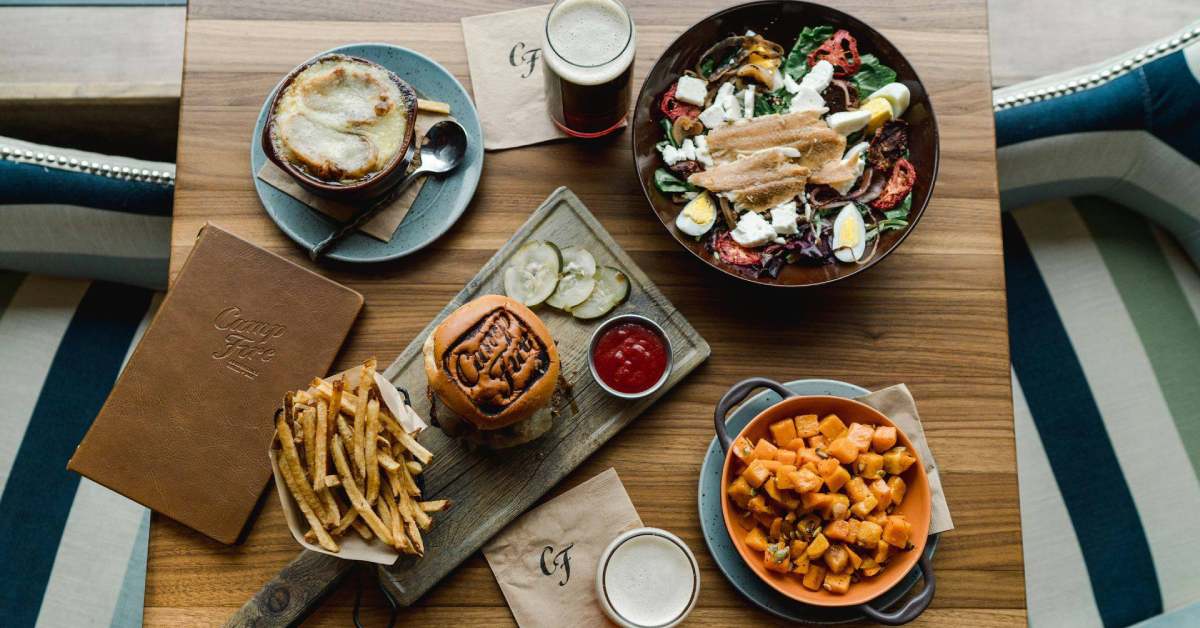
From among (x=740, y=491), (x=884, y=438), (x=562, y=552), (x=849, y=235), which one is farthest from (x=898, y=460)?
(x=562, y=552)

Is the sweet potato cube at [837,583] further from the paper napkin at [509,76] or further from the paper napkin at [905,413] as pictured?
the paper napkin at [509,76]

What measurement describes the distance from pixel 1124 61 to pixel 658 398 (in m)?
1.64

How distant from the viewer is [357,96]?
2.13m

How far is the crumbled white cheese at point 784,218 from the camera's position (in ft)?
7.02

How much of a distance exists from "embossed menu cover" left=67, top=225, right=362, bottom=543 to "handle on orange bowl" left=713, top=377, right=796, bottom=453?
964 millimetres

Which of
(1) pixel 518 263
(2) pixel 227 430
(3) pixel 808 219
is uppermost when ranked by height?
(3) pixel 808 219

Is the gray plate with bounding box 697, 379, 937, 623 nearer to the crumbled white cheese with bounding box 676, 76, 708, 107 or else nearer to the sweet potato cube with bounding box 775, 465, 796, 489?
the sweet potato cube with bounding box 775, 465, 796, 489

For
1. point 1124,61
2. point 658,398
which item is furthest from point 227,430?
point 1124,61

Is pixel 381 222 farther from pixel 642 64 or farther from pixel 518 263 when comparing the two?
pixel 642 64

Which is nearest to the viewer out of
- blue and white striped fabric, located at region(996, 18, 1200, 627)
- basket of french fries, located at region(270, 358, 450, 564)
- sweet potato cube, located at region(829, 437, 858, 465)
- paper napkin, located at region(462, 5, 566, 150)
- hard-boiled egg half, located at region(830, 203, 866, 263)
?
basket of french fries, located at region(270, 358, 450, 564)

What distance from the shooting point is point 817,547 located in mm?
2035

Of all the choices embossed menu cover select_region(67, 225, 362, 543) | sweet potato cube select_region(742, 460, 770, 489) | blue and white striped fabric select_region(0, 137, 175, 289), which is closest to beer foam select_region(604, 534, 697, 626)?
sweet potato cube select_region(742, 460, 770, 489)

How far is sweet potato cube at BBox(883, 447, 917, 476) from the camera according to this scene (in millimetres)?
2062

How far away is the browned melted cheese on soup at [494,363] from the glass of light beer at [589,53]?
0.58m
